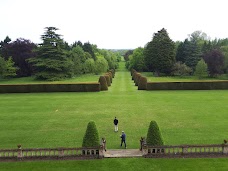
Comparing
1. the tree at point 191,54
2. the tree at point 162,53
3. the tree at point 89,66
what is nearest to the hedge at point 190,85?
the tree at point 162,53

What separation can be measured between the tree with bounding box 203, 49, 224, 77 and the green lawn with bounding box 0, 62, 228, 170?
33.0 m

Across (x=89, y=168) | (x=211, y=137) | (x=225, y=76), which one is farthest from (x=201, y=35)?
(x=89, y=168)

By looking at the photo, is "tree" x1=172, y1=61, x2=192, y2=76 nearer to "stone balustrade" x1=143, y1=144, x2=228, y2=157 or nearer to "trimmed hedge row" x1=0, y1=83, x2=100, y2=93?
"trimmed hedge row" x1=0, y1=83, x2=100, y2=93

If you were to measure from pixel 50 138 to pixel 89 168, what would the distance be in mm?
7092

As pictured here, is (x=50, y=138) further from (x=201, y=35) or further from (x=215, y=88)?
(x=201, y=35)

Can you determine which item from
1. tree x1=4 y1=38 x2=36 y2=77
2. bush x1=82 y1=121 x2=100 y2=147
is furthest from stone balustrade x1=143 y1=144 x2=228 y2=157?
tree x1=4 y1=38 x2=36 y2=77

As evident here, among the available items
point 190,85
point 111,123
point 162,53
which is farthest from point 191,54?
point 111,123

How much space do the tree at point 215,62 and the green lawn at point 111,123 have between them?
33.0 m

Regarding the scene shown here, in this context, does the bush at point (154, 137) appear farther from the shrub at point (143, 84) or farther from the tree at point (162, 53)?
the tree at point (162, 53)

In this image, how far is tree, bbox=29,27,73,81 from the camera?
6881cm

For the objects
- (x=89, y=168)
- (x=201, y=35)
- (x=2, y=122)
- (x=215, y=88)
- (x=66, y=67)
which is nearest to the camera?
(x=89, y=168)

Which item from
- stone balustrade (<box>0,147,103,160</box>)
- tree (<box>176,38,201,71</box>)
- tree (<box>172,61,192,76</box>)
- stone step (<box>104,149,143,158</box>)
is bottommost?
stone step (<box>104,149,143,158</box>)

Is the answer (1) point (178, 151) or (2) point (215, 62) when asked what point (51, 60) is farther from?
(1) point (178, 151)

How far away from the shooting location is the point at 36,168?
50.5ft
